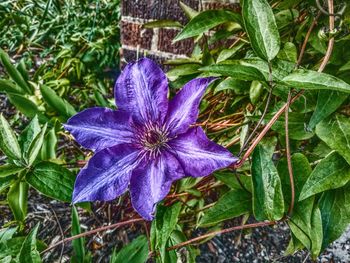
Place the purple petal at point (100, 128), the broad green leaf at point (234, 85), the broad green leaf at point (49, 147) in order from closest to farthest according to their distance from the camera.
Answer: the purple petal at point (100, 128) < the broad green leaf at point (234, 85) < the broad green leaf at point (49, 147)

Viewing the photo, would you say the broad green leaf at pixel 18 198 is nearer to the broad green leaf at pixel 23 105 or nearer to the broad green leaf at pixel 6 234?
the broad green leaf at pixel 6 234

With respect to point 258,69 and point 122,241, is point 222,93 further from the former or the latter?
point 122,241

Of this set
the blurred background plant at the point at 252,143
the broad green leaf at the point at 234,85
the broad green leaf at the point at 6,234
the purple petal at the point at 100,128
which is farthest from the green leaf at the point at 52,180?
the broad green leaf at the point at 234,85

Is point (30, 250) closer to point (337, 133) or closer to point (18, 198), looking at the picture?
point (18, 198)

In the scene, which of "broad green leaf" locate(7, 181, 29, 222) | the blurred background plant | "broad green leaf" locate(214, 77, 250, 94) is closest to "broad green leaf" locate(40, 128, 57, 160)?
the blurred background plant

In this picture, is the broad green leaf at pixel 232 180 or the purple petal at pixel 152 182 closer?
the purple petal at pixel 152 182

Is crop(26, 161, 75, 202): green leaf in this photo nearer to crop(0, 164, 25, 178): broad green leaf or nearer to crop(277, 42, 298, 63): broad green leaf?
crop(0, 164, 25, 178): broad green leaf
